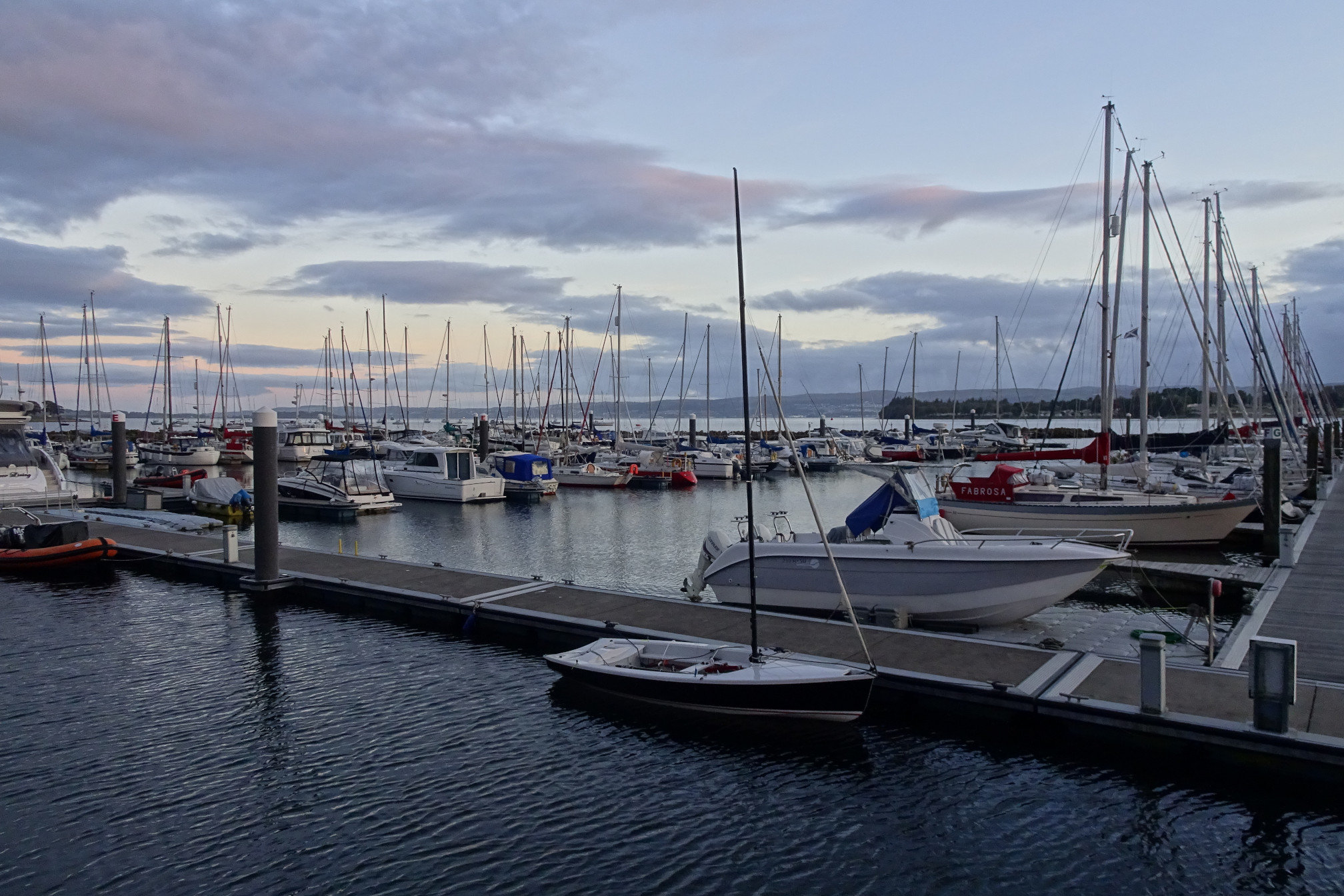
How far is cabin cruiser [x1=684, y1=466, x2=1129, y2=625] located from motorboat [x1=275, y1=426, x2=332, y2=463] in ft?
A: 177

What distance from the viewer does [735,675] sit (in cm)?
1107

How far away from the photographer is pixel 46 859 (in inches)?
326

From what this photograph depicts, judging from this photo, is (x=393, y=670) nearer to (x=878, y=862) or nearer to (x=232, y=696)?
(x=232, y=696)

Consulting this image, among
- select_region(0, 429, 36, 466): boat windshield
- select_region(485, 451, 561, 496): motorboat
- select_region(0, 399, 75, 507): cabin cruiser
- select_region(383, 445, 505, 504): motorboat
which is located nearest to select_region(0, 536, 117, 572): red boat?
select_region(0, 399, 75, 507): cabin cruiser

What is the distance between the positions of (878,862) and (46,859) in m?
7.90

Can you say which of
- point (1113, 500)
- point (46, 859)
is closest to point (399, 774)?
point (46, 859)

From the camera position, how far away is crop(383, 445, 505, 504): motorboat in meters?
41.2

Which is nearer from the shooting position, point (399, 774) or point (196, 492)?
point (399, 774)

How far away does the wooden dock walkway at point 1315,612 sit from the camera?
11609 mm

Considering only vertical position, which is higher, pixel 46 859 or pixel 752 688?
pixel 752 688

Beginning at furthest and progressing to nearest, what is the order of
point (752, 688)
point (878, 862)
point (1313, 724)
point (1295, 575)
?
point (1295, 575), point (752, 688), point (1313, 724), point (878, 862)

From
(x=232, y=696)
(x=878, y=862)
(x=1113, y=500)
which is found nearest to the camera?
(x=878, y=862)

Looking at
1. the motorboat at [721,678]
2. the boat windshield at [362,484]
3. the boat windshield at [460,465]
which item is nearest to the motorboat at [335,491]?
the boat windshield at [362,484]

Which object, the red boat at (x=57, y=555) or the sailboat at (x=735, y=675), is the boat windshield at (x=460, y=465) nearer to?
the red boat at (x=57, y=555)
